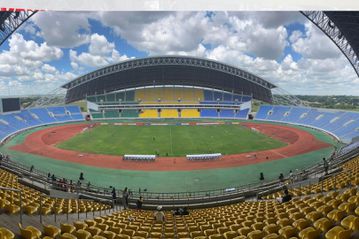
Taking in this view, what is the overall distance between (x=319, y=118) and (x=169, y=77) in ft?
145

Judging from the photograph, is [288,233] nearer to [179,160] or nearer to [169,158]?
[179,160]

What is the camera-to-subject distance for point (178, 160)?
34.3 m

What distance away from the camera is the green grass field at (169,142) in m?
39.8

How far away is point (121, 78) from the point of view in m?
87.7

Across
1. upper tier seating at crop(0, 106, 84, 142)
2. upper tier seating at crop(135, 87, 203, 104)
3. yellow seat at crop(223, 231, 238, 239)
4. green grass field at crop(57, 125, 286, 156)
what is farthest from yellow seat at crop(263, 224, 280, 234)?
upper tier seating at crop(135, 87, 203, 104)

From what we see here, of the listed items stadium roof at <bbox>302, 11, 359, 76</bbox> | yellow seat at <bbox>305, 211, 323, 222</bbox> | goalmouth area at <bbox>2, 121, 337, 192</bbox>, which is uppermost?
stadium roof at <bbox>302, 11, 359, 76</bbox>

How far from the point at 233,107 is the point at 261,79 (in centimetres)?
1119

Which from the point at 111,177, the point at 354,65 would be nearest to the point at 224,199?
the point at 111,177

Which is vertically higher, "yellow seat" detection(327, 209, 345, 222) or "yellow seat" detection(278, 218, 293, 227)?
"yellow seat" detection(327, 209, 345, 222)

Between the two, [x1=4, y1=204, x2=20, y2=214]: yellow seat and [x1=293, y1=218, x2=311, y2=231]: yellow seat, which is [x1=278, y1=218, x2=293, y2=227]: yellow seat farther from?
[x1=4, y1=204, x2=20, y2=214]: yellow seat

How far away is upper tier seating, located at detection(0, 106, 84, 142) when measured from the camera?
187 feet

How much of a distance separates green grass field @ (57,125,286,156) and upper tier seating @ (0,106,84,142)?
14893 millimetres

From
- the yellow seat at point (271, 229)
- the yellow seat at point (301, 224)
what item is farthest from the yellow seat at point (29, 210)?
the yellow seat at point (301, 224)

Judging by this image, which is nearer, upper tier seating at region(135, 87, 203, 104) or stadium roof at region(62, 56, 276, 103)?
stadium roof at region(62, 56, 276, 103)
